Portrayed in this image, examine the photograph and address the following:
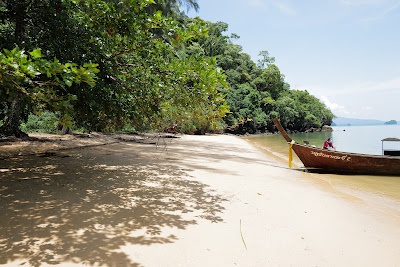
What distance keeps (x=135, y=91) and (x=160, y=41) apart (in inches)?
60.4

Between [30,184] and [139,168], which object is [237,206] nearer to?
[139,168]

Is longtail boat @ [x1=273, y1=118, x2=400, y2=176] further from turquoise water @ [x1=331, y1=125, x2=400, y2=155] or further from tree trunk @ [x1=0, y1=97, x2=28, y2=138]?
turquoise water @ [x1=331, y1=125, x2=400, y2=155]

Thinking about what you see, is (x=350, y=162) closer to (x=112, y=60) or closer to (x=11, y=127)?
(x=112, y=60)

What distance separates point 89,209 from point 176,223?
1575 millimetres

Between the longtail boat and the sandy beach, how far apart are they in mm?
4111

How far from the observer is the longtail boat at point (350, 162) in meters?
10.2

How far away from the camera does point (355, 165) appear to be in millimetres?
10320

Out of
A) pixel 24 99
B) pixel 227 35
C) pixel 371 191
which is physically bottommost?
pixel 371 191

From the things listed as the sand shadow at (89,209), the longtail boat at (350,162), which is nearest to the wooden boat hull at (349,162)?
the longtail boat at (350,162)

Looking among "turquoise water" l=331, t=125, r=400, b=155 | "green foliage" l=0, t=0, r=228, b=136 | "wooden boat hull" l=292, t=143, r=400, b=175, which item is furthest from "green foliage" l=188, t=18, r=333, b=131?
"green foliage" l=0, t=0, r=228, b=136

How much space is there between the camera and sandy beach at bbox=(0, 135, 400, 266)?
289 centimetres

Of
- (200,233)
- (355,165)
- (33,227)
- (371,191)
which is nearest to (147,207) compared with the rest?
(200,233)

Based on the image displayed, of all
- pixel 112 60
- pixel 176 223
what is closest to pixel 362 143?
pixel 112 60

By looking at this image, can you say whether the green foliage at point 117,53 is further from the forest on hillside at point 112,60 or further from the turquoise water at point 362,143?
the turquoise water at point 362,143
